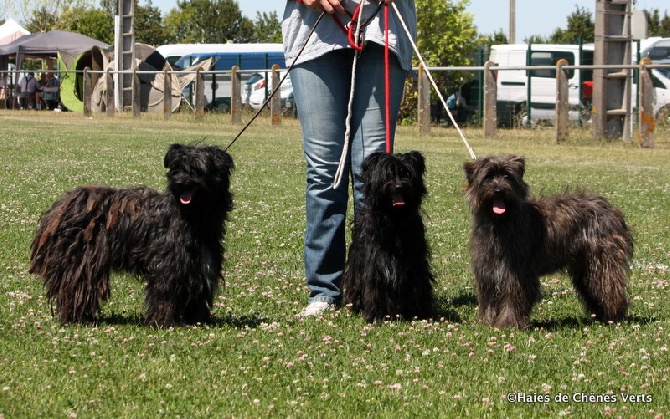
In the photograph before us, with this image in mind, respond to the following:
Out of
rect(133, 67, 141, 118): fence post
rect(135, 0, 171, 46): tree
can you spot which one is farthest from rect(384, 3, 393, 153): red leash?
rect(135, 0, 171, 46): tree

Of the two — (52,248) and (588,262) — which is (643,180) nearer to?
(588,262)

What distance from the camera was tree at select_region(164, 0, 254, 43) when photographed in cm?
8981

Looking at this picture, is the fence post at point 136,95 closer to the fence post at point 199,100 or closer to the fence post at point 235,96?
the fence post at point 199,100

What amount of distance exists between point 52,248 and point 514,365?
9.53ft

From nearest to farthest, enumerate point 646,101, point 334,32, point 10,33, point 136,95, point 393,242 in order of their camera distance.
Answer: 1. point 393,242
2. point 334,32
3. point 646,101
4. point 136,95
5. point 10,33

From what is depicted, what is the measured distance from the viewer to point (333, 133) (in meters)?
7.10

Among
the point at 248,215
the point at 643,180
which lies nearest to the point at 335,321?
the point at 248,215

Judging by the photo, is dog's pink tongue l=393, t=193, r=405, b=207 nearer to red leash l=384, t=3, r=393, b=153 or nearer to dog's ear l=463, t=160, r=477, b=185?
dog's ear l=463, t=160, r=477, b=185

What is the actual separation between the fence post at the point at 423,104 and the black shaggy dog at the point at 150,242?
1994 centimetres

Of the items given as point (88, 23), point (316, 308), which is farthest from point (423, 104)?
point (88, 23)

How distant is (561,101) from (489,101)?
1.90 m

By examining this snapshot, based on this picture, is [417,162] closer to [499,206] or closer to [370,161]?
[370,161]

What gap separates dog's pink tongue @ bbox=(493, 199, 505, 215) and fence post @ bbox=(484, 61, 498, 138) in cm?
1867

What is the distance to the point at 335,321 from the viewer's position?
6.67 meters
